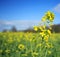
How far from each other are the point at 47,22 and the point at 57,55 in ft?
5.39

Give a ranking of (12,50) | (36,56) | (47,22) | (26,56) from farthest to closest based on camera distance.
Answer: (12,50), (26,56), (36,56), (47,22)

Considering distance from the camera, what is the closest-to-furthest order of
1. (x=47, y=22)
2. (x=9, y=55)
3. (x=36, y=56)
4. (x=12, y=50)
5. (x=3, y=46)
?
1. (x=47, y=22)
2. (x=36, y=56)
3. (x=9, y=55)
4. (x=12, y=50)
5. (x=3, y=46)

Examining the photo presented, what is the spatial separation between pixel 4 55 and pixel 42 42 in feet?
6.60

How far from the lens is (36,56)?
13.5 ft

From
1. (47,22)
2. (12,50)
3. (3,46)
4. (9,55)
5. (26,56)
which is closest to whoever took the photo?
(47,22)

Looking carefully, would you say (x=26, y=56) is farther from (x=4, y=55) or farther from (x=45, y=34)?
(x=45, y=34)

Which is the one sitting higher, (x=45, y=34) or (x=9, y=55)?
(x=45, y=34)

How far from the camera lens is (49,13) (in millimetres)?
3910

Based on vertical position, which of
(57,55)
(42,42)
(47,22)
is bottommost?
(57,55)

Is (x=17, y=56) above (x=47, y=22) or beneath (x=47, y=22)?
beneath

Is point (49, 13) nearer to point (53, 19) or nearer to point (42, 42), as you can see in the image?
point (53, 19)

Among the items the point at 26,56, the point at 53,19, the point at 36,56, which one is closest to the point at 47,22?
the point at 53,19

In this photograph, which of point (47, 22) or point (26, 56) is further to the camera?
point (26, 56)

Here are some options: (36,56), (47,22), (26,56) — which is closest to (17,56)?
(26,56)
